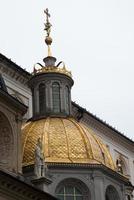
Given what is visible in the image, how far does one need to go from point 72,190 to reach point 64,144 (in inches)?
83.0

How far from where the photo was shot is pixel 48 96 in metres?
34.8

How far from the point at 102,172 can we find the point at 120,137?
22624 millimetres

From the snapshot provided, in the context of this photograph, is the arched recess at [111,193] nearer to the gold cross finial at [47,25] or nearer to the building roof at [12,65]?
the gold cross finial at [47,25]

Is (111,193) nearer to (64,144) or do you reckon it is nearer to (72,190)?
(72,190)

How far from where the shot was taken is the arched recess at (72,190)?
94.1 feet

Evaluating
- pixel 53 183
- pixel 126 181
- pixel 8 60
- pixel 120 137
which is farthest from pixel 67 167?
pixel 120 137

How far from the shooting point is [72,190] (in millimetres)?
28969

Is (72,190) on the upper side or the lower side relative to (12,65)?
lower

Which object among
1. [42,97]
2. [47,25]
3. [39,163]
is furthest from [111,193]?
[47,25]

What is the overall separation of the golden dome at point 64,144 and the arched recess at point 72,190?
92cm

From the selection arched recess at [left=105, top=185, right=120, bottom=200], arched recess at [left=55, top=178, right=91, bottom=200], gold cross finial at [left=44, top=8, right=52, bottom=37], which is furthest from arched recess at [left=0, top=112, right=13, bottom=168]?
gold cross finial at [left=44, top=8, right=52, bottom=37]

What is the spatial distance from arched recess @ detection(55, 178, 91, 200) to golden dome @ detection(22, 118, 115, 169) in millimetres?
921

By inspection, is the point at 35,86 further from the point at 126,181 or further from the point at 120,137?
the point at 120,137

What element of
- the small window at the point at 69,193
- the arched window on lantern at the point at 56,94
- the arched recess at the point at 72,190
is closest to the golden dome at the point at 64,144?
the arched recess at the point at 72,190
